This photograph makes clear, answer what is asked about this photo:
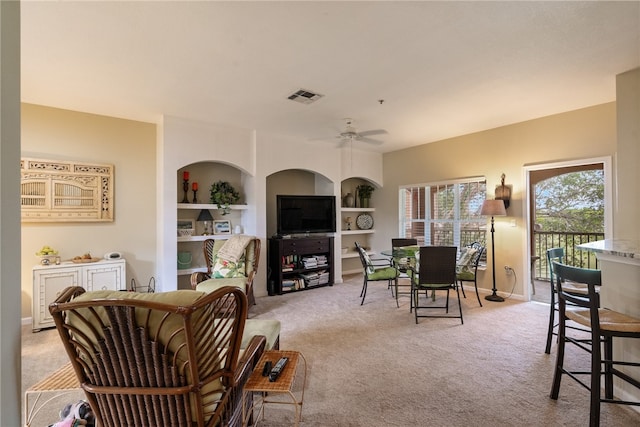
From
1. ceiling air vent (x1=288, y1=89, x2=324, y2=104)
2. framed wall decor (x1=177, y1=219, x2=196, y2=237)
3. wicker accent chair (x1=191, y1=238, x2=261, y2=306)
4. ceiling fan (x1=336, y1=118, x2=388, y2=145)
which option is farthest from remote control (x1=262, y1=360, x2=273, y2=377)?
ceiling fan (x1=336, y1=118, x2=388, y2=145)

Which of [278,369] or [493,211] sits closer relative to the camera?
[278,369]

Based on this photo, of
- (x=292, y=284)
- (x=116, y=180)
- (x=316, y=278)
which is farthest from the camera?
(x=316, y=278)

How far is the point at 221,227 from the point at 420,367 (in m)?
3.61

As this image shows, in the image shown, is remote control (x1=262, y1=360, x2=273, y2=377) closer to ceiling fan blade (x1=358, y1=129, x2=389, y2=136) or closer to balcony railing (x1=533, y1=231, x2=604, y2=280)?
ceiling fan blade (x1=358, y1=129, x2=389, y2=136)

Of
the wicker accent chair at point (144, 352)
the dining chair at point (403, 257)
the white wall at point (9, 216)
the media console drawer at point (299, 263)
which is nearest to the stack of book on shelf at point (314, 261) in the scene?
the media console drawer at point (299, 263)

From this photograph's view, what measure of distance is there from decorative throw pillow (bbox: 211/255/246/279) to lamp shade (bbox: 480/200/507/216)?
3650 millimetres

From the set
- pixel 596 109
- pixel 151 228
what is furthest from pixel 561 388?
pixel 151 228

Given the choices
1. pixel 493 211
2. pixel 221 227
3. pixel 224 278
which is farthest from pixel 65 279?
pixel 493 211

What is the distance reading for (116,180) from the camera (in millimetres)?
4262

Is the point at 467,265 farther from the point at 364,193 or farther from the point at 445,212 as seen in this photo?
the point at 364,193

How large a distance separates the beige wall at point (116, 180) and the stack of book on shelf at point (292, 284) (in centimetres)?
202

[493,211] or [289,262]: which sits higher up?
[493,211]

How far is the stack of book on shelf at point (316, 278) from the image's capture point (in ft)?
17.5

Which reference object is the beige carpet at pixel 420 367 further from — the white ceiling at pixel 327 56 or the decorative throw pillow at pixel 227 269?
the white ceiling at pixel 327 56
